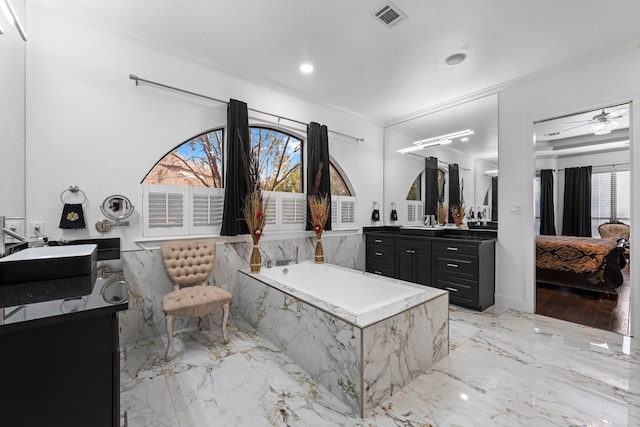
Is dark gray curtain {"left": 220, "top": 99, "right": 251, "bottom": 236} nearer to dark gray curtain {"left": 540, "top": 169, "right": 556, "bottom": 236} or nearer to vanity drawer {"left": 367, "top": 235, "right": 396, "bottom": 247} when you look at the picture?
vanity drawer {"left": 367, "top": 235, "right": 396, "bottom": 247}

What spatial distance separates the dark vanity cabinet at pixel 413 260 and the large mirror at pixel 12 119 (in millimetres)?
3955

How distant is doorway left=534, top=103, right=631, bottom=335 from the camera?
A: 2965mm

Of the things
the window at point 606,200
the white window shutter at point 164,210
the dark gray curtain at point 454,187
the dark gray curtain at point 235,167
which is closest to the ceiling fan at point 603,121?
the window at point 606,200

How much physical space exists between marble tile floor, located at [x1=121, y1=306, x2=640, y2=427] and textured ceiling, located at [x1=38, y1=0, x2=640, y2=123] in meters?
2.77

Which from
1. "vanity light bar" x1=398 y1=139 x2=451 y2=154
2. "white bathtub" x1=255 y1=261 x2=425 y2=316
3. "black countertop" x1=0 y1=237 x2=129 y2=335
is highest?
"vanity light bar" x1=398 y1=139 x2=451 y2=154

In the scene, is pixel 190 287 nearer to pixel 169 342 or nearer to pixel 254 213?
pixel 169 342

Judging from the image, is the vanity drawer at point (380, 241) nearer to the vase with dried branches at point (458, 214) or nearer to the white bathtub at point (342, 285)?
the vase with dried branches at point (458, 214)

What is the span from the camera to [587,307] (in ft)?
10.8

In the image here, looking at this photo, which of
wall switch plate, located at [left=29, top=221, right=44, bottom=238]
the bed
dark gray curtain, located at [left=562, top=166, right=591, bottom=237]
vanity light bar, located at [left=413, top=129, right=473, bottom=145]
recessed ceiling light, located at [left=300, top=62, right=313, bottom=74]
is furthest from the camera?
dark gray curtain, located at [left=562, top=166, right=591, bottom=237]

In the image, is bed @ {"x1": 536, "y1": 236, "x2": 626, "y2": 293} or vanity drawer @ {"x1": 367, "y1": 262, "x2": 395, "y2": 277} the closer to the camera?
bed @ {"x1": 536, "y1": 236, "x2": 626, "y2": 293}

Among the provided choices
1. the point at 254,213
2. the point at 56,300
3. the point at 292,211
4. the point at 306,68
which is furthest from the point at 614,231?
the point at 56,300

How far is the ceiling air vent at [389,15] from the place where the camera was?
214 cm

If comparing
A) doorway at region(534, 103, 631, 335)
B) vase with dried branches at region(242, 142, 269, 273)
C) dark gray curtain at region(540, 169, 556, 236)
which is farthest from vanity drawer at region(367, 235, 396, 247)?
dark gray curtain at region(540, 169, 556, 236)

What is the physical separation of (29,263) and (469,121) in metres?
4.47
